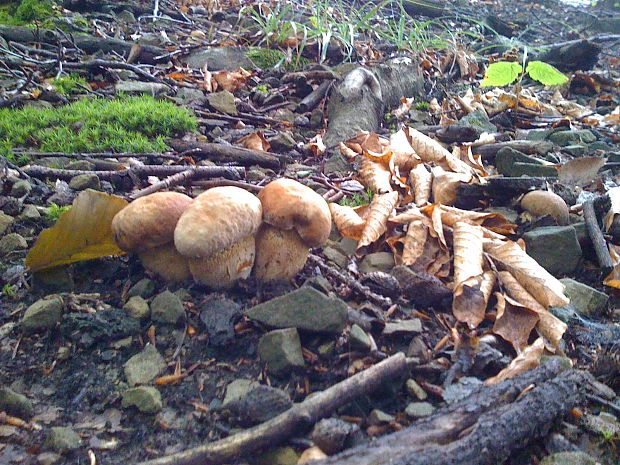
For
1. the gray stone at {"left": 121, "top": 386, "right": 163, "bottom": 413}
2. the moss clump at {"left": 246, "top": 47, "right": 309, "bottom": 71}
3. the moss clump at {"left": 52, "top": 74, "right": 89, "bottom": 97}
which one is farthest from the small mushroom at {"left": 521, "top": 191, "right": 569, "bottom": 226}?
the moss clump at {"left": 52, "top": 74, "right": 89, "bottom": 97}

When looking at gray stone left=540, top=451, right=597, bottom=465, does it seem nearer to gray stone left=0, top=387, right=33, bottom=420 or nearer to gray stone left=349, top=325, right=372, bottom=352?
gray stone left=349, top=325, right=372, bottom=352

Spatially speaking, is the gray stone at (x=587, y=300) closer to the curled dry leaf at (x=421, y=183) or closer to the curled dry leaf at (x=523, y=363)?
the curled dry leaf at (x=523, y=363)

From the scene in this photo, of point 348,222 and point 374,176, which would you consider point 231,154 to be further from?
point 348,222

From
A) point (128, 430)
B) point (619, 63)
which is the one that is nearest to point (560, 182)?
point (128, 430)

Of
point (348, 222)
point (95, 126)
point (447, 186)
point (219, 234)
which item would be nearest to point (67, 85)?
point (95, 126)

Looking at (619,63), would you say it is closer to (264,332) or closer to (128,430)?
(264,332)

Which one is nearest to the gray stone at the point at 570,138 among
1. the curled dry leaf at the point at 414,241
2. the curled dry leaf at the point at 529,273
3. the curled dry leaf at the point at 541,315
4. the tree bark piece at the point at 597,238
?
the tree bark piece at the point at 597,238
